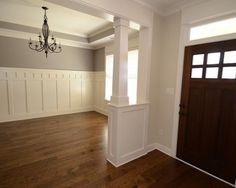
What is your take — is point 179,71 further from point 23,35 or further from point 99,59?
point 23,35

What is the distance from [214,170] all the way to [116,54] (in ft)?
7.85

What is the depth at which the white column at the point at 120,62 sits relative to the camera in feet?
7.22

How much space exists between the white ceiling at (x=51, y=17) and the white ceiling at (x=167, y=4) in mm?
1542

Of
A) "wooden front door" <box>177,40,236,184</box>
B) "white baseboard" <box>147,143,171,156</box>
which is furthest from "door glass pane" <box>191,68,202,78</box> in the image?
"white baseboard" <box>147,143,171,156</box>

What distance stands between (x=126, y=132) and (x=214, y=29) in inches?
85.6

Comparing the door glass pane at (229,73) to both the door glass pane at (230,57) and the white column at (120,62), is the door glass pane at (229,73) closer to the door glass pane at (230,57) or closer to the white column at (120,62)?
the door glass pane at (230,57)

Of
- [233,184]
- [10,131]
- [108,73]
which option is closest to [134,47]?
[108,73]

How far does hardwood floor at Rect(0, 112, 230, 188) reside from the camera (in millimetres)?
1970

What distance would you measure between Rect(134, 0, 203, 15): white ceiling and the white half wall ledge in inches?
69.8

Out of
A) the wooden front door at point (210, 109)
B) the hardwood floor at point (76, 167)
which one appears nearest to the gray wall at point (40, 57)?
the hardwood floor at point (76, 167)

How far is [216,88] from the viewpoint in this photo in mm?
2088

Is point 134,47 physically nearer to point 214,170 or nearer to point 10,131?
point 214,170

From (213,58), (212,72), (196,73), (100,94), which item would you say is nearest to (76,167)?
(196,73)

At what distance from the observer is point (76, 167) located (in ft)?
7.50
